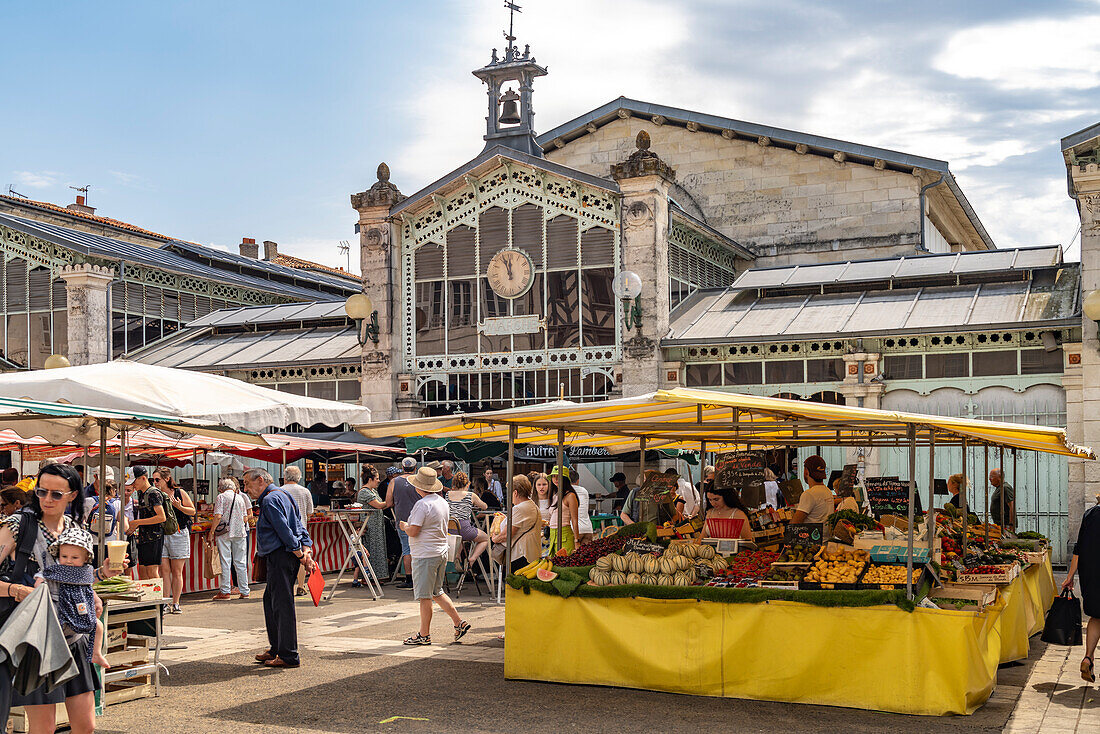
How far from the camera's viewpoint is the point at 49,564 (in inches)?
259

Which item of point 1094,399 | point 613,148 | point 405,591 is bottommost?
point 405,591

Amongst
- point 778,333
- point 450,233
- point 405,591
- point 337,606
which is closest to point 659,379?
point 778,333

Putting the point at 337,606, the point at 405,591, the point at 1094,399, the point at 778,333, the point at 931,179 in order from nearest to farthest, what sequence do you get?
the point at 337,606
the point at 405,591
the point at 1094,399
the point at 778,333
the point at 931,179

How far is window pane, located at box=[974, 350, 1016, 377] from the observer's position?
19191mm

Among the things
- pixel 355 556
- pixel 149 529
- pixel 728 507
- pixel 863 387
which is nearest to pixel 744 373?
pixel 863 387

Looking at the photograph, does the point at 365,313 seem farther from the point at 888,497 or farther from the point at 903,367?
the point at 888,497

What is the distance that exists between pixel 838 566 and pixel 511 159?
14.9 meters

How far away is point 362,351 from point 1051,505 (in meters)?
13.3

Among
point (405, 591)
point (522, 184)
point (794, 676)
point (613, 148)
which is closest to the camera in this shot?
point (794, 676)

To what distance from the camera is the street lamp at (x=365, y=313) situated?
23375 mm

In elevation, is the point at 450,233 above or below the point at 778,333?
above

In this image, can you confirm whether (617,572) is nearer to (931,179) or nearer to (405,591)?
(405,591)

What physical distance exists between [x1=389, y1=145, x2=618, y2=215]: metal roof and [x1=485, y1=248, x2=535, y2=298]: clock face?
1742 mm

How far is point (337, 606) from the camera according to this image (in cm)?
1480
